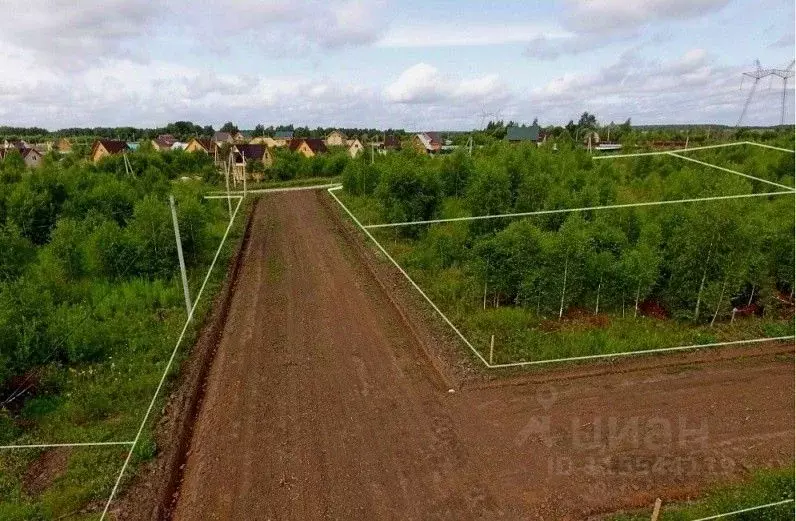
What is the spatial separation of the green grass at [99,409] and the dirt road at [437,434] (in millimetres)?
942

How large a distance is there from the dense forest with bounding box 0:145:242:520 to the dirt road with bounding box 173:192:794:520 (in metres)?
1.24

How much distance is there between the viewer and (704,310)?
34.9 feet

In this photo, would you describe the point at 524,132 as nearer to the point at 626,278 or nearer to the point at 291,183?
the point at 291,183

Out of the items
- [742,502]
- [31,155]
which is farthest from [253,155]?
[742,502]

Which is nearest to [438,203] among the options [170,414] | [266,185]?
[170,414]

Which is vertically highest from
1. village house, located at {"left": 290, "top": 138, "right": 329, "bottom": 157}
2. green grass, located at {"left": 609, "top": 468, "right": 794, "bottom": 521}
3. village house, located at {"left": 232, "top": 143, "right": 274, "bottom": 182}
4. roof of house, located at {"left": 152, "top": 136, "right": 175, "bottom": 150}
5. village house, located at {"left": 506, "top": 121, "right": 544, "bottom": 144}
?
village house, located at {"left": 506, "top": 121, "right": 544, "bottom": 144}

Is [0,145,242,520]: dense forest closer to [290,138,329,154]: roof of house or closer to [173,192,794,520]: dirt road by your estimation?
[173,192,794,520]: dirt road

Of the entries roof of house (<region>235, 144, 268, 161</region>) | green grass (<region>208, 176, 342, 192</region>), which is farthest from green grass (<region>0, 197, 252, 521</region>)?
roof of house (<region>235, 144, 268, 161</region>)

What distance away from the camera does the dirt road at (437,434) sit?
608 cm

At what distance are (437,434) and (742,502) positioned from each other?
3773 millimetres

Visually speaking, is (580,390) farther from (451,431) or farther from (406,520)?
(406,520)

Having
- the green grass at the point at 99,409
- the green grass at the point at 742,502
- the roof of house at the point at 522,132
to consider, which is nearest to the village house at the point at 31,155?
the green grass at the point at 99,409

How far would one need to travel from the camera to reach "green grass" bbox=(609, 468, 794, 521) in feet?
18.2

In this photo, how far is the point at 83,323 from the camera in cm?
962
